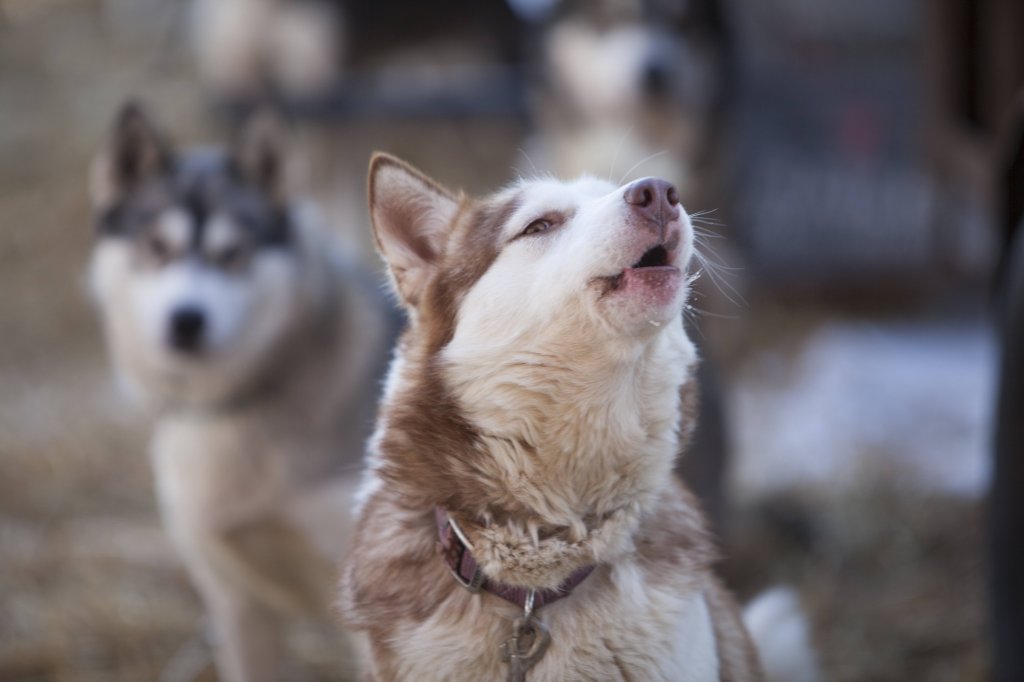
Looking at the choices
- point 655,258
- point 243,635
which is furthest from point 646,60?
point 655,258

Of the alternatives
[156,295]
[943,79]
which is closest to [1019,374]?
[156,295]

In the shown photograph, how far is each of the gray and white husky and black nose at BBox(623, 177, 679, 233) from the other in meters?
1.63

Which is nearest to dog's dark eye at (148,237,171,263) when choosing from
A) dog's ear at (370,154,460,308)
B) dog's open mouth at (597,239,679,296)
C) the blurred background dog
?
the blurred background dog

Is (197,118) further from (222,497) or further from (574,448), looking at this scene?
(574,448)

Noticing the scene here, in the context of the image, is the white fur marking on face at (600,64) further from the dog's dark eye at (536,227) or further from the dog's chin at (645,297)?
the dog's chin at (645,297)

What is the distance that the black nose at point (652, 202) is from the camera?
1489 mm

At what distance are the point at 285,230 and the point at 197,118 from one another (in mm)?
5408

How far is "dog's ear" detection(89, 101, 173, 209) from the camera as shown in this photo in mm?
3113

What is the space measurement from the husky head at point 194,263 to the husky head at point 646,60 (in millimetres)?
2203

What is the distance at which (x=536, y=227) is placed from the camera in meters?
1.68

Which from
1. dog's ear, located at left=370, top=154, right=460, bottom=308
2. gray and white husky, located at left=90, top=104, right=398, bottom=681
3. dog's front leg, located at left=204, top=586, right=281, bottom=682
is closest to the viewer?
dog's ear, located at left=370, top=154, right=460, bottom=308

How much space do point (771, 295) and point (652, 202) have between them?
4785mm

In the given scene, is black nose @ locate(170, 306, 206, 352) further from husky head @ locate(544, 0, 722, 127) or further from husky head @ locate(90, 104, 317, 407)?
husky head @ locate(544, 0, 722, 127)

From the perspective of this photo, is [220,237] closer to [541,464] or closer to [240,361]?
[240,361]
